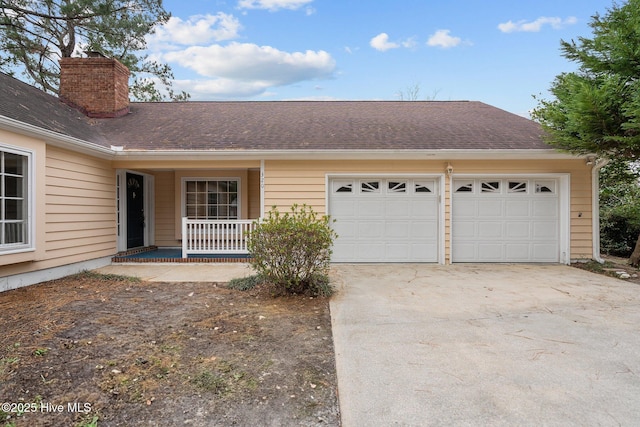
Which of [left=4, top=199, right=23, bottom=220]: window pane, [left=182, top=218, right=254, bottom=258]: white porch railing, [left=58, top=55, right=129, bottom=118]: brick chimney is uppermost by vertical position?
[left=58, top=55, right=129, bottom=118]: brick chimney

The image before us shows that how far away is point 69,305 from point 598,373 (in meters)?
5.83

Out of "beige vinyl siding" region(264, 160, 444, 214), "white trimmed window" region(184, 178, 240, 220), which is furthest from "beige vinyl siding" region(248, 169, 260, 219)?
"beige vinyl siding" region(264, 160, 444, 214)

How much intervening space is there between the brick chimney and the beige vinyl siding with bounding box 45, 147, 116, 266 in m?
2.70

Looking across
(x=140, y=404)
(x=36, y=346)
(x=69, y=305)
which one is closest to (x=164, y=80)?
(x=69, y=305)

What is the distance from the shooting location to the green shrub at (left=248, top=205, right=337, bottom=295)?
16.0ft

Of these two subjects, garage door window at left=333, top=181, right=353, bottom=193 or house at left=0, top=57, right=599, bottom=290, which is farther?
garage door window at left=333, top=181, right=353, bottom=193

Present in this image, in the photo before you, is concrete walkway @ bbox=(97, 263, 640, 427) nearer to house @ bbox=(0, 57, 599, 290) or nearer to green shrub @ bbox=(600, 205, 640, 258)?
house @ bbox=(0, 57, 599, 290)

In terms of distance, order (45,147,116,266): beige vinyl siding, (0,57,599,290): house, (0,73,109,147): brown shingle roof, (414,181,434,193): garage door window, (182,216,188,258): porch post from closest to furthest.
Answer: (0,73,109,147): brown shingle roof < (45,147,116,266): beige vinyl siding < (0,57,599,290): house < (182,216,188,258): porch post < (414,181,434,193): garage door window

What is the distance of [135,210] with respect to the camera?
923cm

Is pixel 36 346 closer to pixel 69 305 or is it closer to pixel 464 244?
pixel 69 305

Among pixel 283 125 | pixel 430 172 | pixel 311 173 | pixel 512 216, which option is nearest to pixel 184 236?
pixel 311 173

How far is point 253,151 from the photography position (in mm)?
7539

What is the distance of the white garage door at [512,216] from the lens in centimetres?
801

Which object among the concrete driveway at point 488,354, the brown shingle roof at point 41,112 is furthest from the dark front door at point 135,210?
the concrete driveway at point 488,354
